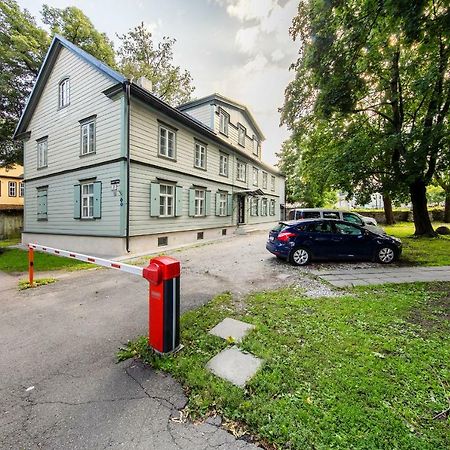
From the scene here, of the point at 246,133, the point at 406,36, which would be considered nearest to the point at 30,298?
the point at 406,36

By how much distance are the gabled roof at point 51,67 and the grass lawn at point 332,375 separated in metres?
11.6

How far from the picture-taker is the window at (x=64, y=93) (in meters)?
13.7

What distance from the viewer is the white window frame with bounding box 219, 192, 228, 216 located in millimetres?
18272

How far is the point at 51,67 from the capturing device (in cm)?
1461

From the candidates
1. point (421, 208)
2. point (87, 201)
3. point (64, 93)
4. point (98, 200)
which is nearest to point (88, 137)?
point (87, 201)

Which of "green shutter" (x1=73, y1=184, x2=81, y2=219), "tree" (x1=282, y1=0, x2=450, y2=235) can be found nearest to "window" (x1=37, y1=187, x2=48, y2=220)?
"green shutter" (x1=73, y1=184, x2=81, y2=219)

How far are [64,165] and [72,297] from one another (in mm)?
10979

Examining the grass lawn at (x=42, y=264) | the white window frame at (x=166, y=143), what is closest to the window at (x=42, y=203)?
the grass lawn at (x=42, y=264)

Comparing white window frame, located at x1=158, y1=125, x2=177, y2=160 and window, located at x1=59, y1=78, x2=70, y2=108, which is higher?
window, located at x1=59, y1=78, x2=70, y2=108

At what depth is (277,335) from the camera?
3.56 meters

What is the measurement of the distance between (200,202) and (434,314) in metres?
13.1

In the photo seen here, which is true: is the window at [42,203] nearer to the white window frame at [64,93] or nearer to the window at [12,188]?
the white window frame at [64,93]

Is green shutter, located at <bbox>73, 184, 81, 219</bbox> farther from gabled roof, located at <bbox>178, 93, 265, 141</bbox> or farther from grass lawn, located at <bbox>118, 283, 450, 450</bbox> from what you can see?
grass lawn, located at <bbox>118, 283, 450, 450</bbox>

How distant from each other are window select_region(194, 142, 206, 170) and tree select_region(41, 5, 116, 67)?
449 inches
